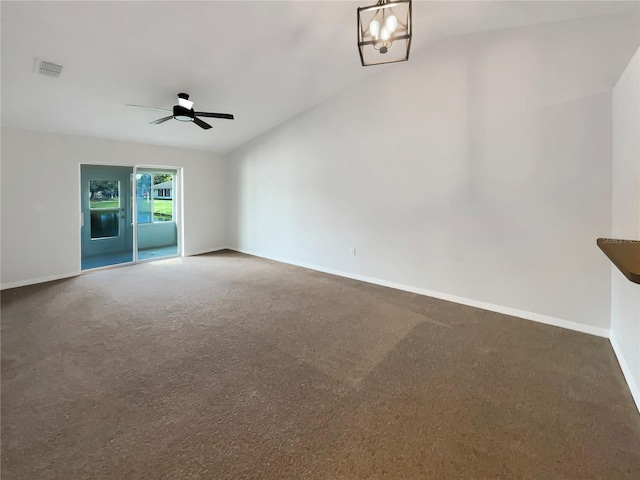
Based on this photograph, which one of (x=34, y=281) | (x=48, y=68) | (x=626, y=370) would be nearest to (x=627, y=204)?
(x=626, y=370)

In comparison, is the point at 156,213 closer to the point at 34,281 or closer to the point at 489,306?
the point at 34,281

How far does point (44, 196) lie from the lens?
489 centimetres

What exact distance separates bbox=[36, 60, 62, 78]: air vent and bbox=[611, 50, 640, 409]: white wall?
5.32 metres

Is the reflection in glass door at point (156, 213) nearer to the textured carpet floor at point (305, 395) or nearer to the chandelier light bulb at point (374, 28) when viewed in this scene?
the textured carpet floor at point (305, 395)

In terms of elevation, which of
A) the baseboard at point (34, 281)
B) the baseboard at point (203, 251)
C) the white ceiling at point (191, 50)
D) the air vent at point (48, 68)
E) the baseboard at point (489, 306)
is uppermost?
the white ceiling at point (191, 50)

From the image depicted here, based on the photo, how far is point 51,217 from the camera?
4996 mm

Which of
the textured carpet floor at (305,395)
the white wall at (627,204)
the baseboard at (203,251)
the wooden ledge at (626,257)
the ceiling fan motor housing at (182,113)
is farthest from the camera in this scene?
the baseboard at (203,251)

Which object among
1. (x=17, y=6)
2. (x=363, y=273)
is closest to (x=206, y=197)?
(x=363, y=273)

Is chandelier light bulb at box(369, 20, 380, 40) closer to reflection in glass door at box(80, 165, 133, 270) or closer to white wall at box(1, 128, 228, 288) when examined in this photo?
white wall at box(1, 128, 228, 288)

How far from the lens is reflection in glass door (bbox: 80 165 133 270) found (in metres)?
6.41

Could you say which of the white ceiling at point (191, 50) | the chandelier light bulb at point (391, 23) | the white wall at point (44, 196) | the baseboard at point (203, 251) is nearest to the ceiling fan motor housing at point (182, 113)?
the white ceiling at point (191, 50)

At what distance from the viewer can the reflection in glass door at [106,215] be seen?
641 centimetres

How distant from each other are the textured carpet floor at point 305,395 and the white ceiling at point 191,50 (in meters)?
2.74

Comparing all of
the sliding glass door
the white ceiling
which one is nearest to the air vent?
the white ceiling
